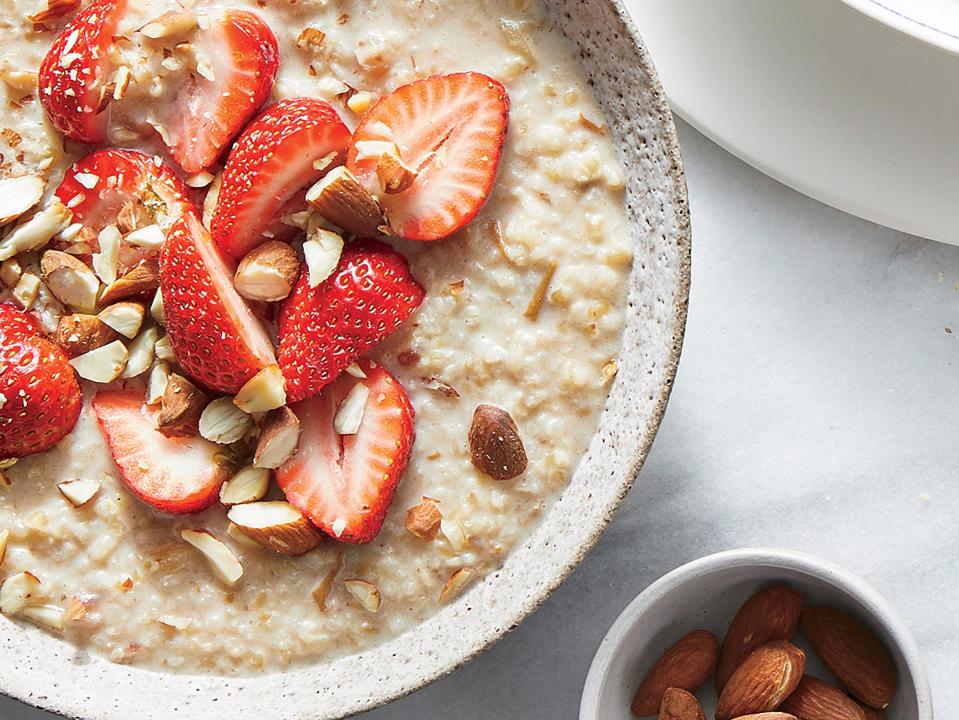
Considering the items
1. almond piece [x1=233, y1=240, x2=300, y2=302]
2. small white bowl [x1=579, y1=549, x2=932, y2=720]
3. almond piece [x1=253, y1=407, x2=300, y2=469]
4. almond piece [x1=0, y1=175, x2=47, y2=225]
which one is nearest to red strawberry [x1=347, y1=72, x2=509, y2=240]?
almond piece [x1=233, y1=240, x2=300, y2=302]

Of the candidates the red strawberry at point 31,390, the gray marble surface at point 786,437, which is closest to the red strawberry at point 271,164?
the red strawberry at point 31,390

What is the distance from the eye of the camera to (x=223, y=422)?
3.99 ft

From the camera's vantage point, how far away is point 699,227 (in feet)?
4.65

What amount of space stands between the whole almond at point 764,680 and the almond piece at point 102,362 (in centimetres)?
74

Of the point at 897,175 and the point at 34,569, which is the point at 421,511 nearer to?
the point at 34,569

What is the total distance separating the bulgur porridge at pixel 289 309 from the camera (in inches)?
46.7

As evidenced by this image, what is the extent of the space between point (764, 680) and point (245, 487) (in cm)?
59

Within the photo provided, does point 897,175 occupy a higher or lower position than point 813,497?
higher

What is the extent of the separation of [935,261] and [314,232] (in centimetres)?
74

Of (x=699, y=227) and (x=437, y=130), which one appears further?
(x=699, y=227)

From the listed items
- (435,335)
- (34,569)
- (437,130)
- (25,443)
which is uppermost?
(437,130)

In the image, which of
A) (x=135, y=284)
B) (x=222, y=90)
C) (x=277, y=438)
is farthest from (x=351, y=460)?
(x=222, y=90)

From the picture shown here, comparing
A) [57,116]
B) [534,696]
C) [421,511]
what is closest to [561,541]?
[421,511]

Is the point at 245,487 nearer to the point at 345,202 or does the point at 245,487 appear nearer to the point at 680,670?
the point at 345,202
